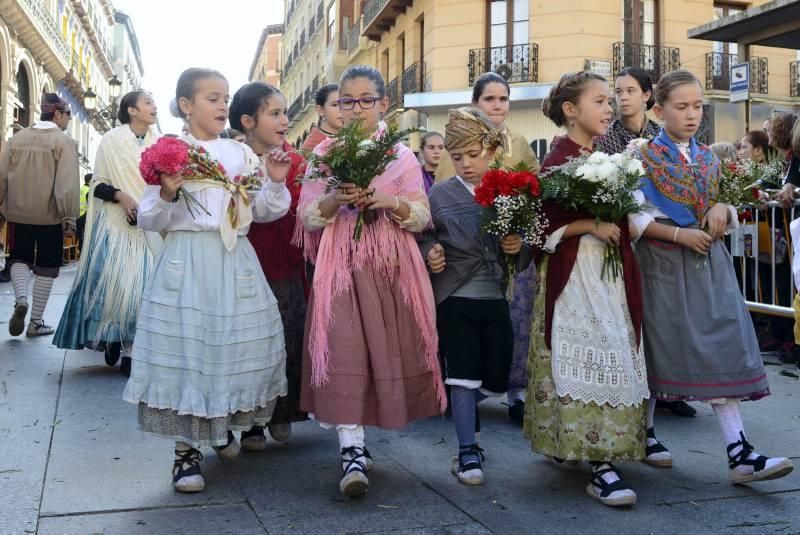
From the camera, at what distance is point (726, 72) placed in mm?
20875

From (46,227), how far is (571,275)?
5449 millimetres

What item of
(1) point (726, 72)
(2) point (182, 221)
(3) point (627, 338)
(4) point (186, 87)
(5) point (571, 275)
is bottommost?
(3) point (627, 338)

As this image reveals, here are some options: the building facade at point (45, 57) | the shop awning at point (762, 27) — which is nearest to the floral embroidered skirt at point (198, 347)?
the shop awning at point (762, 27)

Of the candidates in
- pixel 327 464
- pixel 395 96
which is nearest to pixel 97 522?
pixel 327 464

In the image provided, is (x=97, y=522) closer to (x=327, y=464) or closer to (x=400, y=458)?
(x=327, y=464)

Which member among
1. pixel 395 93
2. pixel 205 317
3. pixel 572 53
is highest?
pixel 572 53

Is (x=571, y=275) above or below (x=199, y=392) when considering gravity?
above

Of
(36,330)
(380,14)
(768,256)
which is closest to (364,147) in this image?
(768,256)

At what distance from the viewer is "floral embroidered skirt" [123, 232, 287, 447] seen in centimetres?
340

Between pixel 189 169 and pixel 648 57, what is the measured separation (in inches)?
753

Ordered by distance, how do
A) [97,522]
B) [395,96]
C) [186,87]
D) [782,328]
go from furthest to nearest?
[395,96] → [782,328] → [186,87] → [97,522]

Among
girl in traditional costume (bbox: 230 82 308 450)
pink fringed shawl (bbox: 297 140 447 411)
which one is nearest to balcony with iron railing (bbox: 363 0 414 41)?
girl in traditional costume (bbox: 230 82 308 450)

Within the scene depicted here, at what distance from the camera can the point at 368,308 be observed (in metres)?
3.48

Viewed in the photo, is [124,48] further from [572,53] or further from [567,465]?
[567,465]
